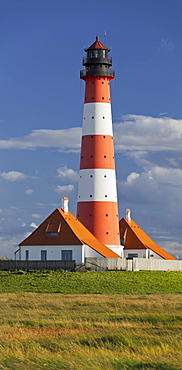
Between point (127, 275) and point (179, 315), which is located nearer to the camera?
point (179, 315)

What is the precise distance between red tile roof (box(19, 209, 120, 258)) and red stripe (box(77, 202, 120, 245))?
0.98 meters

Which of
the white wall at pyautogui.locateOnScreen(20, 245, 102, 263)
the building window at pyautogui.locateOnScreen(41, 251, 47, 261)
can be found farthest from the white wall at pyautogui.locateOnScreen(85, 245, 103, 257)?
the building window at pyautogui.locateOnScreen(41, 251, 47, 261)

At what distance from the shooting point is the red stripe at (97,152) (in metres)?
66.5

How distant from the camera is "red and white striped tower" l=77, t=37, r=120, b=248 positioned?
66.1 metres

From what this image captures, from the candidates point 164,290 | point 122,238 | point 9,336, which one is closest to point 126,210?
point 122,238

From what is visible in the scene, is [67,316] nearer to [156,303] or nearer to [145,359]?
[156,303]

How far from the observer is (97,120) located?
6706cm

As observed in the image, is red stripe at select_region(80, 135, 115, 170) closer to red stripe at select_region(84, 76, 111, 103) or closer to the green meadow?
red stripe at select_region(84, 76, 111, 103)

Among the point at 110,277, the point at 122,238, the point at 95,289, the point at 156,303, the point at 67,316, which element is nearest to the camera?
the point at 67,316

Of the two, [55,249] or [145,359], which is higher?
[55,249]

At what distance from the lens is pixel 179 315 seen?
92.7ft

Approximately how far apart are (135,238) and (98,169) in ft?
46.3

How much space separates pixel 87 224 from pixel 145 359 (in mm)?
49007

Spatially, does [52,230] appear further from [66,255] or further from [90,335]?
[90,335]
